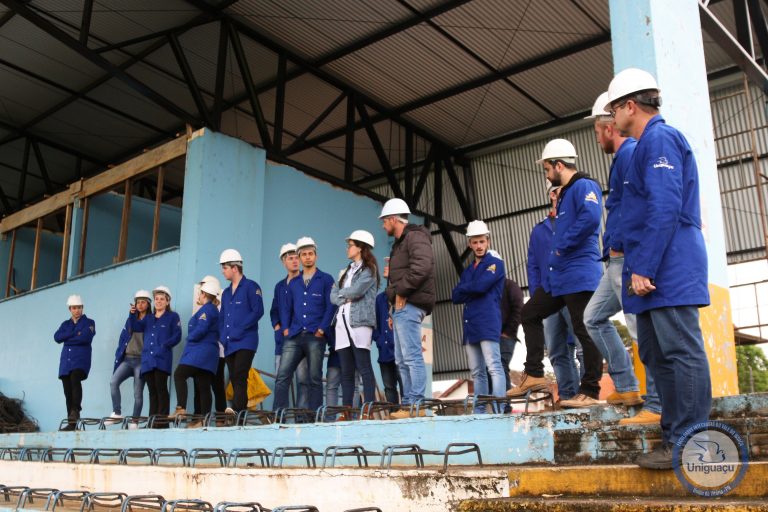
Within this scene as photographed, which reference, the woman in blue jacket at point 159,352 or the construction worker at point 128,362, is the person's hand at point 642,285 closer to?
the woman in blue jacket at point 159,352

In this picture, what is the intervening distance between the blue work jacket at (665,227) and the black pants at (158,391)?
6.06m

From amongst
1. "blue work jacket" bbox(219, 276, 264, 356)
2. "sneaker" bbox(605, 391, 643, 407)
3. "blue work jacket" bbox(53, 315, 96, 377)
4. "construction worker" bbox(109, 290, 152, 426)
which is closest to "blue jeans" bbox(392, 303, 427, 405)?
"sneaker" bbox(605, 391, 643, 407)

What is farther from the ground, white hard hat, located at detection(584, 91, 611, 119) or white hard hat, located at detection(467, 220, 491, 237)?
white hard hat, located at detection(467, 220, 491, 237)

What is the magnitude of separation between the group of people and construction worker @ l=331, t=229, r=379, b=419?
12 mm

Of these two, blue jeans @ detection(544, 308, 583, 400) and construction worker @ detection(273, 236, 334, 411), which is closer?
blue jeans @ detection(544, 308, 583, 400)

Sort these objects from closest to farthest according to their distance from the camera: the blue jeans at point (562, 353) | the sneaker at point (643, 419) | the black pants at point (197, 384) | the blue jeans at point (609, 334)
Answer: the sneaker at point (643, 419) < the blue jeans at point (609, 334) < the blue jeans at point (562, 353) < the black pants at point (197, 384)

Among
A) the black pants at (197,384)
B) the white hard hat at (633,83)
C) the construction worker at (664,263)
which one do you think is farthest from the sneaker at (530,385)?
the black pants at (197,384)

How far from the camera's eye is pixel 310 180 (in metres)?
10.5

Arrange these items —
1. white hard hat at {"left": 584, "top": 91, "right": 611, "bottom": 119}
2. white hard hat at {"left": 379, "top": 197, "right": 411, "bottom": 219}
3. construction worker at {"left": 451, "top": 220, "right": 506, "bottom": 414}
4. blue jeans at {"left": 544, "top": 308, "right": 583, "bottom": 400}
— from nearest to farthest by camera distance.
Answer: white hard hat at {"left": 584, "top": 91, "right": 611, "bottom": 119}
blue jeans at {"left": 544, "top": 308, "right": 583, "bottom": 400}
construction worker at {"left": 451, "top": 220, "right": 506, "bottom": 414}
white hard hat at {"left": 379, "top": 197, "right": 411, "bottom": 219}

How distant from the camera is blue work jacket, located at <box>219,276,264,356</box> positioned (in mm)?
6344

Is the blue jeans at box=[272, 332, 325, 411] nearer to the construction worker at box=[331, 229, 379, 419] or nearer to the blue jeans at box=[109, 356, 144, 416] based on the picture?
the construction worker at box=[331, 229, 379, 419]

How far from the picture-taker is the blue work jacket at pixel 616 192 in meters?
3.02

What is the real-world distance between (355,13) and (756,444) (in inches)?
340

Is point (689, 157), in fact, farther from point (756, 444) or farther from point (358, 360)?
point (358, 360)
